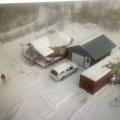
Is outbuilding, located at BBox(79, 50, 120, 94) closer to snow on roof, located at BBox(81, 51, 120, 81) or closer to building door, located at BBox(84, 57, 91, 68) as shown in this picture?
snow on roof, located at BBox(81, 51, 120, 81)

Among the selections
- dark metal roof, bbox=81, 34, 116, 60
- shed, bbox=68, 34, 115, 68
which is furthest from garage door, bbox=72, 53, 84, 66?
dark metal roof, bbox=81, 34, 116, 60

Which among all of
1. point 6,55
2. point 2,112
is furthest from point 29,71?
point 2,112

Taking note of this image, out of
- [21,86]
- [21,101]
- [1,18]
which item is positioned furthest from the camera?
[1,18]

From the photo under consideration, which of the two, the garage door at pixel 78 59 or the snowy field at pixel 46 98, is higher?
the garage door at pixel 78 59

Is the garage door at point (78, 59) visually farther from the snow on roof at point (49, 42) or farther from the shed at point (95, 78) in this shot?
the shed at point (95, 78)

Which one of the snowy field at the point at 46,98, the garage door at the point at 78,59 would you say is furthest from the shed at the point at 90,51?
the snowy field at the point at 46,98

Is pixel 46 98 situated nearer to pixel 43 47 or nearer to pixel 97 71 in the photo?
pixel 97 71

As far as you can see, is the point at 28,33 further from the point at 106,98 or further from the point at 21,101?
the point at 106,98
